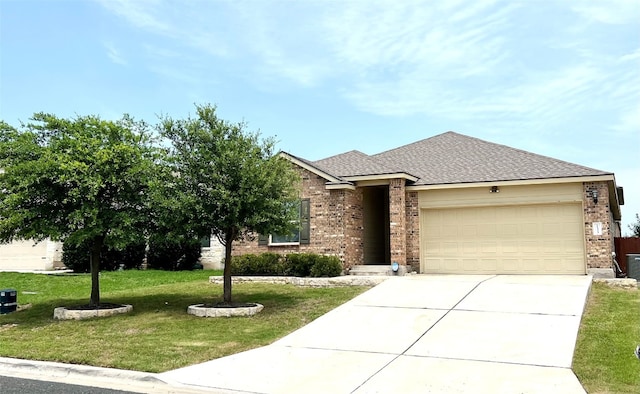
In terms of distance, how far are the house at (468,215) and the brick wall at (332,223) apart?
32 millimetres

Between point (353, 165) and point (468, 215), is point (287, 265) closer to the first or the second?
point (353, 165)

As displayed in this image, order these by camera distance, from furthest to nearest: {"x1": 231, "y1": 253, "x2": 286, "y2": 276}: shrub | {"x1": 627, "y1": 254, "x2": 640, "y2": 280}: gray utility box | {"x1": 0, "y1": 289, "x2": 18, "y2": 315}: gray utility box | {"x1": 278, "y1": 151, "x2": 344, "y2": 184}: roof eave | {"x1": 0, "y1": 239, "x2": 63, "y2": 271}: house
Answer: {"x1": 0, "y1": 239, "x2": 63, "y2": 271}: house < {"x1": 231, "y1": 253, "x2": 286, "y2": 276}: shrub < {"x1": 278, "y1": 151, "x2": 344, "y2": 184}: roof eave < {"x1": 627, "y1": 254, "x2": 640, "y2": 280}: gray utility box < {"x1": 0, "y1": 289, "x2": 18, "y2": 315}: gray utility box

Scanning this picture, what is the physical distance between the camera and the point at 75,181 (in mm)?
11836

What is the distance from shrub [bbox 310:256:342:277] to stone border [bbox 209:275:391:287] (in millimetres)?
306

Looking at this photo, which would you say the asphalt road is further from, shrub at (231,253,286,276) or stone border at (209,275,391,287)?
shrub at (231,253,286,276)

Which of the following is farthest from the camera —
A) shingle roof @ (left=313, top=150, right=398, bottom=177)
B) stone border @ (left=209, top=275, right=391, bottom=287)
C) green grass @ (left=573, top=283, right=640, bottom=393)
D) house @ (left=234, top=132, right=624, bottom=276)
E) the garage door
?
the garage door

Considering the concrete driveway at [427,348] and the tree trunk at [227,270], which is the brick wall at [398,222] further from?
the tree trunk at [227,270]

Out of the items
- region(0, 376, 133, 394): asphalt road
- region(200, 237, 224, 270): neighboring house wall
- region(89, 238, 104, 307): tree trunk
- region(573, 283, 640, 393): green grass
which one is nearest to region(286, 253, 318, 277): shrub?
region(89, 238, 104, 307): tree trunk

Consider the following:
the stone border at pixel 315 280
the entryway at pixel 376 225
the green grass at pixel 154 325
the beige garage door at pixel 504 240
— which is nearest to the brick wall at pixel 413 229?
the beige garage door at pixel 504 240

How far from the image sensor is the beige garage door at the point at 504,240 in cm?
1559

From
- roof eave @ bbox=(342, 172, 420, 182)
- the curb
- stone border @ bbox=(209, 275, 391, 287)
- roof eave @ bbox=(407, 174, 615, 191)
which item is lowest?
the curb

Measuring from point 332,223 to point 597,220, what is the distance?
7739 millimetres

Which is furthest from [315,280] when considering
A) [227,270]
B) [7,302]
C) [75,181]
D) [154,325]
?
[7,302]

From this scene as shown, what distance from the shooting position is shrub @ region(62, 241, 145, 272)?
930 inches
